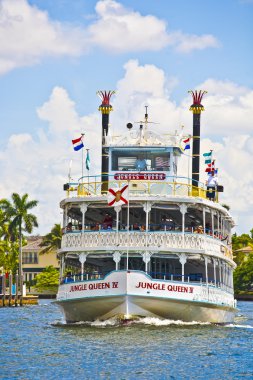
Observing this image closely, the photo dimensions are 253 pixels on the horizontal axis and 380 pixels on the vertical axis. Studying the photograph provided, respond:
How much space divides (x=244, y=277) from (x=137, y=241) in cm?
7118

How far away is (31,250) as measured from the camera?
142m

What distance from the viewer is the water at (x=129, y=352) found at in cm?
2870

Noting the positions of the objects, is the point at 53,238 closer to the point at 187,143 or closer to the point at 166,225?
the point at 187,143

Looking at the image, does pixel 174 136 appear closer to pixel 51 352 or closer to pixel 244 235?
pixel 51 352

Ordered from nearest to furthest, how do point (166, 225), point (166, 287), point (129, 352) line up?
point (129, 352), point (166, 287), point (166, 225)

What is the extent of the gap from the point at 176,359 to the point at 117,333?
20.1ft

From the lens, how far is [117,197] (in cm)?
4009

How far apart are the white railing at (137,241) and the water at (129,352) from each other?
2.99 metres

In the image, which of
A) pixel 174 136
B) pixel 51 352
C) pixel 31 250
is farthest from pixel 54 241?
pixel 51 352

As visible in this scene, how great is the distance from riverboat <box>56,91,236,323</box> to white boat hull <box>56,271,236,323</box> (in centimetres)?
4

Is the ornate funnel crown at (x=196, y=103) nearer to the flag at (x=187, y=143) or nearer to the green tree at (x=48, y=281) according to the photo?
the flag at (x=187, y=143)

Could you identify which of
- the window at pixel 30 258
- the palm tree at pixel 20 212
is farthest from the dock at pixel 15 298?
the window at pixel 30 258

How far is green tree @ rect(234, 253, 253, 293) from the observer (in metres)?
110

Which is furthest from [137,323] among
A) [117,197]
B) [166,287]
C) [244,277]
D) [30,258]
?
[30,258]
